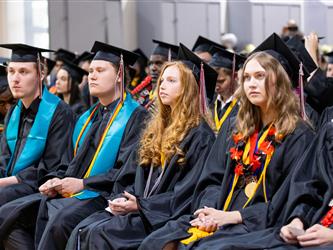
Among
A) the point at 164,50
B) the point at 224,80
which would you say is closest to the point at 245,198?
the point at 224,80

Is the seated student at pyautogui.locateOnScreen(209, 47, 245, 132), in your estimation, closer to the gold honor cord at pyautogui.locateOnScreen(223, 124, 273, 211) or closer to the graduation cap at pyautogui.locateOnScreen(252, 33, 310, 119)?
the graduation cap at pyautogui.locateOnScreen(252, 33, 310, 119)

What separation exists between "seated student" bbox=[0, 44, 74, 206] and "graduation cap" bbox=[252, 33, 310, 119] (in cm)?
217

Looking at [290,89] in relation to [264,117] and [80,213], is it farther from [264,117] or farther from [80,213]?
[80,213]

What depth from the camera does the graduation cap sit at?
423cm

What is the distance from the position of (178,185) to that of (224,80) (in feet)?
6.34

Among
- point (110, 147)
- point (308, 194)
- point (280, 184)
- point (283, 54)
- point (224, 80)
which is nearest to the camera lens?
point (308, 194)

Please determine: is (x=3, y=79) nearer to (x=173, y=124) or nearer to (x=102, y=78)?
(x=102, y=78)

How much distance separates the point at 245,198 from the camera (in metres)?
4.09

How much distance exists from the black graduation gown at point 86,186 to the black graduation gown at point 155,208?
203mm

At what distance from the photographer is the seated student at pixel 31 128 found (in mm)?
5695

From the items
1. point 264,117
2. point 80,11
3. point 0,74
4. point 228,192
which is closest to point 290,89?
point 264,117

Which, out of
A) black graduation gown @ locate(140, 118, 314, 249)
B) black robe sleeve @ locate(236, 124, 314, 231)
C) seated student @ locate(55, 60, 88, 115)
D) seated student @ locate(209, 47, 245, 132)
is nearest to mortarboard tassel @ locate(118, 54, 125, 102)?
seated student @ locate(209, 47, 245, 132)

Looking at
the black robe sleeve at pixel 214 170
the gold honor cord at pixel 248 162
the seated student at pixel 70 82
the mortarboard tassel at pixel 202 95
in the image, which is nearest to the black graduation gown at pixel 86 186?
the mortarboard tassel at pixel 202 95

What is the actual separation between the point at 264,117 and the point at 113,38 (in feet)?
29.7
